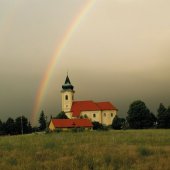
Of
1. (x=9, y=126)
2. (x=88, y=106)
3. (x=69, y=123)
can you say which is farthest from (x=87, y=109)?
(x=69, y=123)

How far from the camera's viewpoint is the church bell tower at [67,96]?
456 feet

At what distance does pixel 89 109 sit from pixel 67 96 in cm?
1004

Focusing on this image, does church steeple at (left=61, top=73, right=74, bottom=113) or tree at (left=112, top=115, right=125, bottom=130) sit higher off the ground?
church steeple at (left=61, top=73, right=74, bottom=113)

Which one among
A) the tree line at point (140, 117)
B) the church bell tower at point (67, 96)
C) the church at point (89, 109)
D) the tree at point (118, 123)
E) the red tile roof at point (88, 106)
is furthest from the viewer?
the church bell tower at point (67, 96)

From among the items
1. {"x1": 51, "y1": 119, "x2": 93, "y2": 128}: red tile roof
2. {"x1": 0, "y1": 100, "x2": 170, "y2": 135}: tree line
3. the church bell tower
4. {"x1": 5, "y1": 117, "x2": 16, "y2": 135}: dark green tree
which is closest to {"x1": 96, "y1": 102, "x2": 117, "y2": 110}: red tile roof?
the church bell tower

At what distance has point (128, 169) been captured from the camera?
1291 centimetres

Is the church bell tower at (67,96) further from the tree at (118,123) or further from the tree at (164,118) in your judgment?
the tree at (164,118)

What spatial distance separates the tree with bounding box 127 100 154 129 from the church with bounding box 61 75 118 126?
1221 inches

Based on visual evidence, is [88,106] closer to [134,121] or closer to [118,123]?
[118,123]

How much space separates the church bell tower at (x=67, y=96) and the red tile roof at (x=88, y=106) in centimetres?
192

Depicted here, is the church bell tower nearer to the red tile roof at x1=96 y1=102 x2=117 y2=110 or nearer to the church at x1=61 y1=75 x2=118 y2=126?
the church at x1=61 y1=75 x2=118 y2=126

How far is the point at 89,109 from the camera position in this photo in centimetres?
13812

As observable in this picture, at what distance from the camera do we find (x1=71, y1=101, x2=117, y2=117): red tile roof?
447 ft

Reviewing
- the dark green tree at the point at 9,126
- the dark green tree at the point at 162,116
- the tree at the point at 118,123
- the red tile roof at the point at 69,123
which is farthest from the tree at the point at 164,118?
the dark green tree at the point at 9,126
